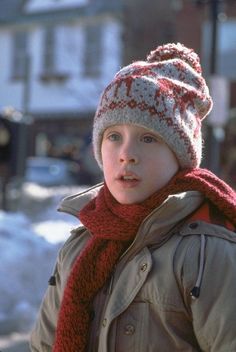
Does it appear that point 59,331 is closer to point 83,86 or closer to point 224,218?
point 224,218

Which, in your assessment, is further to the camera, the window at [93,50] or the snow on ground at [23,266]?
the window at [93,50]

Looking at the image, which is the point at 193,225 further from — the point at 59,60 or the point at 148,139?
the point at 59,60

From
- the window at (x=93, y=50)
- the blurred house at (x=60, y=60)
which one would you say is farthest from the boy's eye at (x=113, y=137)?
the window at (x=93, y=50)

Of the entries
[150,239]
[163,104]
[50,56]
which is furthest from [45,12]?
[150,239]

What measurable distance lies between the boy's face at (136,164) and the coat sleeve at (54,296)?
273 mm

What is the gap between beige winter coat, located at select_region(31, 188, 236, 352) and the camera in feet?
6.84

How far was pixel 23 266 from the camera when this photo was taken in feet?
25.8

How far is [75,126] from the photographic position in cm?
3228

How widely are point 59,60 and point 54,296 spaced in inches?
1204

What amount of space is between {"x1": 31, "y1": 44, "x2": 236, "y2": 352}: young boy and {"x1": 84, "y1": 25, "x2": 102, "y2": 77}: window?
29.1 metres

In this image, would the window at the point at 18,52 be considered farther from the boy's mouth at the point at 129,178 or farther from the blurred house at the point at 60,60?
the boy's mouth at the point at 129,178

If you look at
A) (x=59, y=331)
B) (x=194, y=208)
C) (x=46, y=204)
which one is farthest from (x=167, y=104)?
(x=46, y=204)

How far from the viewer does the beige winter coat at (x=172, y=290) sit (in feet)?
6.84

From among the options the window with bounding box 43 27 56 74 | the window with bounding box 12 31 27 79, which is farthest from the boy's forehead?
the window with bounding box 12 31 27 79
